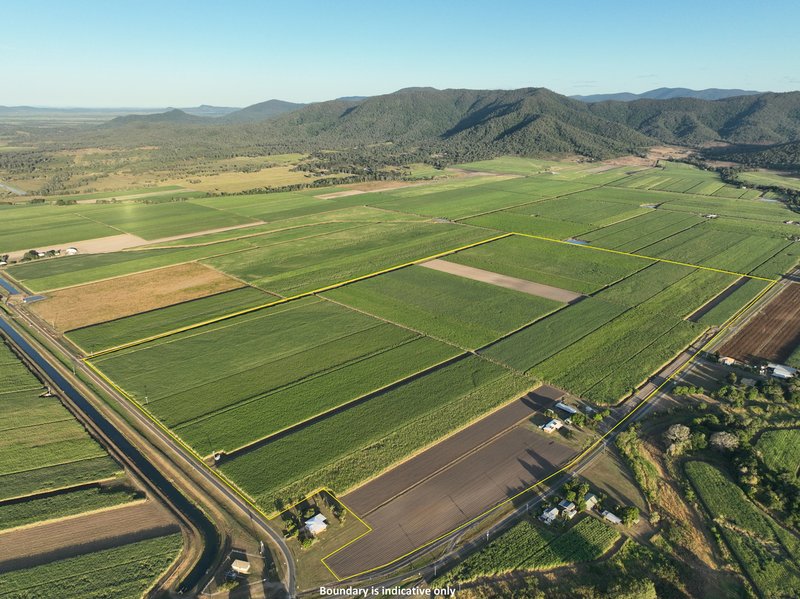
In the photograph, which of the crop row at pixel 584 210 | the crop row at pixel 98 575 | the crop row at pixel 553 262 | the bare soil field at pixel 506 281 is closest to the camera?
the crop row at pixel 98 575

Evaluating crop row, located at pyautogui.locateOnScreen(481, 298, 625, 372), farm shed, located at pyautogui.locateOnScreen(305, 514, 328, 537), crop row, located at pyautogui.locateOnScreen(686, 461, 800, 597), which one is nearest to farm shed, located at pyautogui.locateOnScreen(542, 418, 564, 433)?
crop row, located at pyautogui.locateOnScreen(481, 298, 625, 372)

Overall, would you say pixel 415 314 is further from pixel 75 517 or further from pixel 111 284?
pixel 111 284

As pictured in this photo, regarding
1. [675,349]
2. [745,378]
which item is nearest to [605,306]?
[675,349]

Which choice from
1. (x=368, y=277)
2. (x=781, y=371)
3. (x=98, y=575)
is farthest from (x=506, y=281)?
(x=98, y=575)

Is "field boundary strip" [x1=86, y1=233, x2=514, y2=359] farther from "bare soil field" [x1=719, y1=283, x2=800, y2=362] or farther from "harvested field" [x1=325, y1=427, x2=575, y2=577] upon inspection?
"bare soil field" [x1=719, y1=283, x2=800, y2=362]

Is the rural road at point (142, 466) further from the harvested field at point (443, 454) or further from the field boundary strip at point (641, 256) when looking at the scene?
the field boundary strip at point (641, 256)

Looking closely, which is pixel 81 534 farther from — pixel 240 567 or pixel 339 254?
pixel 339 254

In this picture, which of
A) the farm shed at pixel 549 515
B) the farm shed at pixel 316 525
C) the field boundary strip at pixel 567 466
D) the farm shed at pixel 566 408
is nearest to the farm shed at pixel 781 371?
the field boundary strip at pixel 567 466
